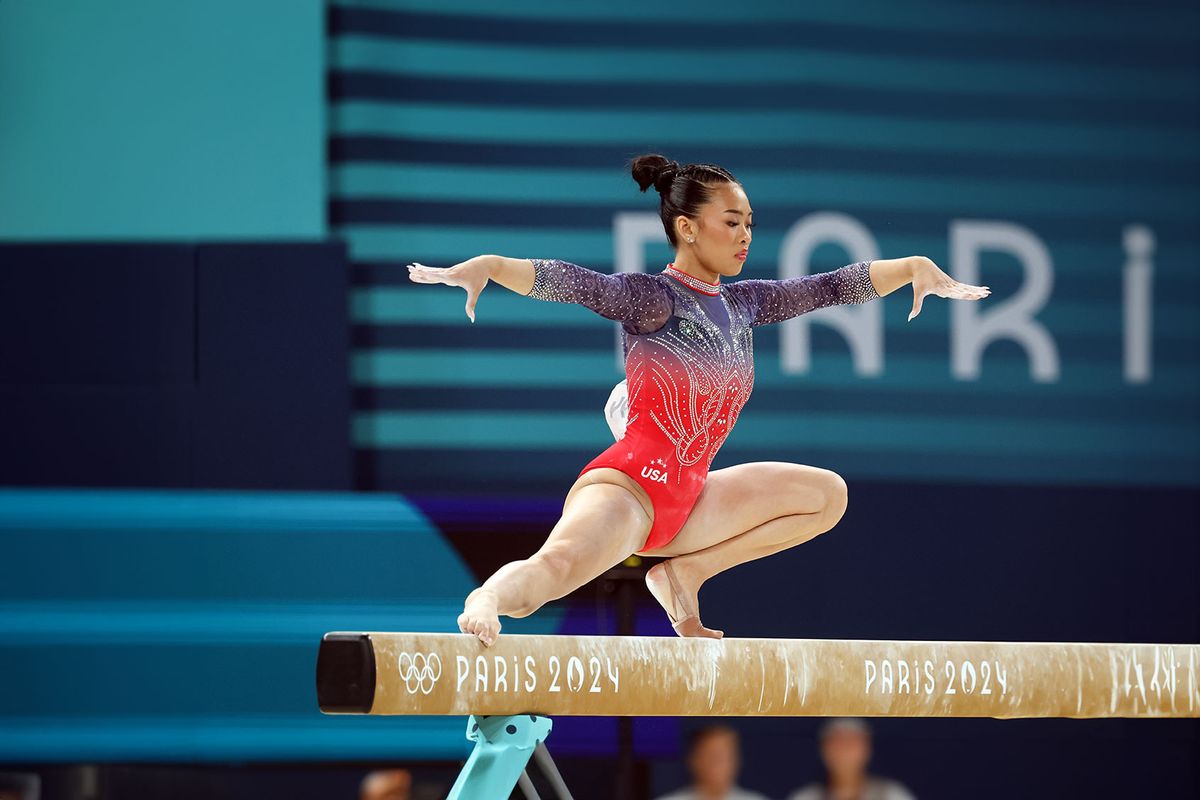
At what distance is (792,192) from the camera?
707 centimetres

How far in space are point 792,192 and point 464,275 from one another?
4102 millimetres

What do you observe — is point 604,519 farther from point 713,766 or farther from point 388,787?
point 713,766

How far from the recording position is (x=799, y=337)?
702 cm

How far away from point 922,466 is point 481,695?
175 inches

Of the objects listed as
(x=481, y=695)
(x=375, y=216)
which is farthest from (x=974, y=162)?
(x=481, y=695)

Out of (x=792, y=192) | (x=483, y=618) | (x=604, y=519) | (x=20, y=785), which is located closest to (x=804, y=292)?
(x=604, y=519)

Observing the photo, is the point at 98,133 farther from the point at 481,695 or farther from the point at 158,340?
the point at 481,695

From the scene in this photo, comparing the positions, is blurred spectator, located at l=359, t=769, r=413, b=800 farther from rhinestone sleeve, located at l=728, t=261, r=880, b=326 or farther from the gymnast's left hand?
the gymnast's left hand

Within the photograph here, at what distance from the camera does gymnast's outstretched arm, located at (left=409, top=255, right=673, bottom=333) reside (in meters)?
3.20

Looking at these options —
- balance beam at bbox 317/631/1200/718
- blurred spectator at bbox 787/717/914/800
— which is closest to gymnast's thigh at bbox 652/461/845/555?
balance beam at bbox 317/631/1200/718

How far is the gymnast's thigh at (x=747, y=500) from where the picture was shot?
3.51 meters

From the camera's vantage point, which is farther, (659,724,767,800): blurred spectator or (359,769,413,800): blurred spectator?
(659,724,767,800): blurred spectator

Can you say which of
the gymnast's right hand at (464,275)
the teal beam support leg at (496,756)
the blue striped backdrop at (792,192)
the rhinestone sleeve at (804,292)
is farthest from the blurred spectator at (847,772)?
the gymnast's right hand at (464,275)

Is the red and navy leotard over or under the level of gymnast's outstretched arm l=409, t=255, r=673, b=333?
under
